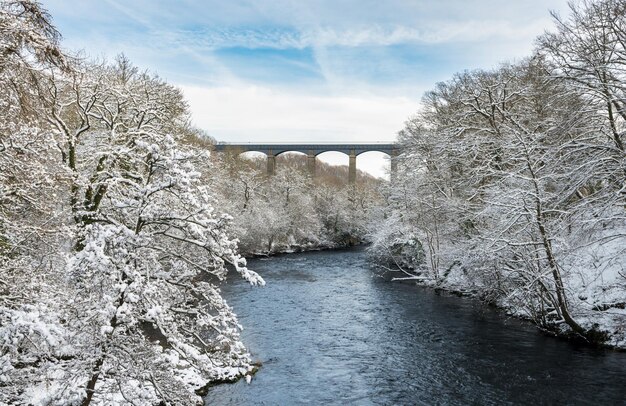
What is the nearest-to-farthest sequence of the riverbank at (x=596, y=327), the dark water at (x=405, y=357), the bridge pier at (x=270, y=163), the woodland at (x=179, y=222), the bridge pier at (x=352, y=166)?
the woodland at (x=179, y=222) → the dark water at (x=405, y=357) → the riverbank at (x=596, y=327) → the bridge pier at (x=352, y=166) → the bridge pier at (x=270, y=163)

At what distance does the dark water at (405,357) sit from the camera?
40.2ft

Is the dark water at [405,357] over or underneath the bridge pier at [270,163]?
underneath

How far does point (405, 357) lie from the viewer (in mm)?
15258

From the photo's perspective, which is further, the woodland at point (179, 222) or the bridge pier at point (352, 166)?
the bridge pier at point (352, 166)

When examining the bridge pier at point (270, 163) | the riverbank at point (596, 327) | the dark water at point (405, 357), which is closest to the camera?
the dark water at point (405, 357)

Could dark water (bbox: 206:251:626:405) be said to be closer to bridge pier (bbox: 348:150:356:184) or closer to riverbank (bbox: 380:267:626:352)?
riverbank (bbox: 380:267:626:352)

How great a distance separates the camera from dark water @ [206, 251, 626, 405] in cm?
1226

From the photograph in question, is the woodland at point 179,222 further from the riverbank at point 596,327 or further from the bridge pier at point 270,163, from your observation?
the bridge pier at point 270,163

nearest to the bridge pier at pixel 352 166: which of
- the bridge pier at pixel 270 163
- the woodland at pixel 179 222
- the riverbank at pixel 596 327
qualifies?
the bridge pier at pixel 270 163

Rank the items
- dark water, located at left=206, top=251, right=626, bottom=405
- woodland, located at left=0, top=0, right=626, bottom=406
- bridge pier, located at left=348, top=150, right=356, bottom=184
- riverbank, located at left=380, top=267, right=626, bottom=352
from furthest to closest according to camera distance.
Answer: bridge pier, located at left=348, top=150, right=356, bottom=184
riverbank, located at left=380, top=267, right=626, bottom=352
dark water, located at left=206, top=251, right=626, bottom=405
woodland, located at left=0, top=0, right=626, bottom=406

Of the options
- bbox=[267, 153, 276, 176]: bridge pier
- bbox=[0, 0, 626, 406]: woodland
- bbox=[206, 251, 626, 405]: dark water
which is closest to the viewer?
bbox=[0, 0, 626, 406]: woodland

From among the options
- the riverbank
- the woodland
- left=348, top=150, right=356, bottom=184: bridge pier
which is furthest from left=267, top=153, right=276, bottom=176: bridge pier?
the riverbank

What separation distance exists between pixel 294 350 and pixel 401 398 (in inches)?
189

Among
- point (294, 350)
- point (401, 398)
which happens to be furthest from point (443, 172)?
point (401, 398)
